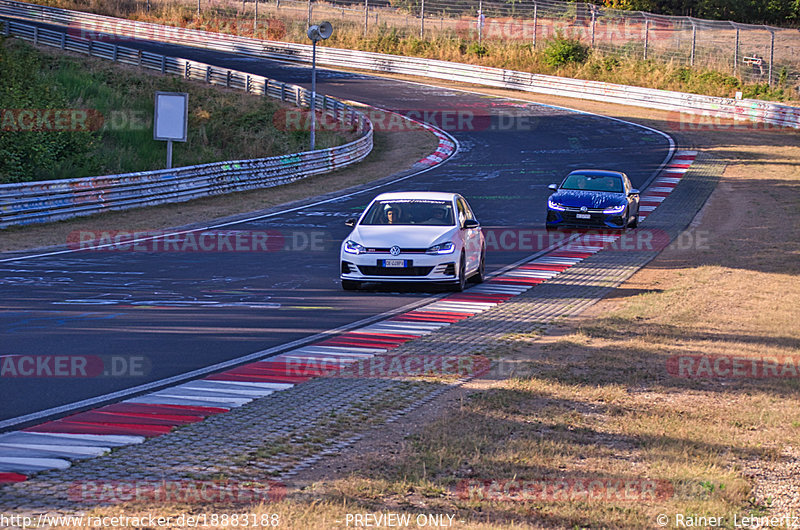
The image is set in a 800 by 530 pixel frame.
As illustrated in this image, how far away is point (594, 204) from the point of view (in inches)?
947

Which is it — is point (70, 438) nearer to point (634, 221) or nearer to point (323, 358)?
point (323, 358)

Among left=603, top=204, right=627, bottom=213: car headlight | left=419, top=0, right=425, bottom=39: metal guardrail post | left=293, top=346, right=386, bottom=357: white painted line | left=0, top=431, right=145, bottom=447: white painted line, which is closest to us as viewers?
left=0, top=431, right=145, bottom=447: white painted line

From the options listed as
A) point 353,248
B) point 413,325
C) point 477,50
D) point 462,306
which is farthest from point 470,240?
point 477,50

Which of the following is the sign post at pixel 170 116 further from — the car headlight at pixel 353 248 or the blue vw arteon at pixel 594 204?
the car headlight at pixel 353 248

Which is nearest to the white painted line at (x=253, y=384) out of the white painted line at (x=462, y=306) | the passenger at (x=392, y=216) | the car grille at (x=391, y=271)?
the white painted line at (x=462, y=306)

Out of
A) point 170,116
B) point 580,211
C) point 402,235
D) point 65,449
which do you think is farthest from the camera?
point 170,116

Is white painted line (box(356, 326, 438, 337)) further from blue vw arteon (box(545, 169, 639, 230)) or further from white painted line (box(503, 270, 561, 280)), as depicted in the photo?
blue vw arteon (box(545, 169, 639, 230))

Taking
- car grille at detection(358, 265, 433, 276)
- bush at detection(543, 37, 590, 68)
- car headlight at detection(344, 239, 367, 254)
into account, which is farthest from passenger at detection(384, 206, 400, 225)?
bush at detection(543, 37, 590, 68)

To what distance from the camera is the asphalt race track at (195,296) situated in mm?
10078

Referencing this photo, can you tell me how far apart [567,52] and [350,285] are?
48364mm

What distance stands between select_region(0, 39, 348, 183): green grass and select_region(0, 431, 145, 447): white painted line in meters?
22.6

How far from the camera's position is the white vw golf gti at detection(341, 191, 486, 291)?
50.8 feet

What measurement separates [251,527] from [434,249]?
10244 mm

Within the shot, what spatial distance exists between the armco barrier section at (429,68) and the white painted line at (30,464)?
145ft
